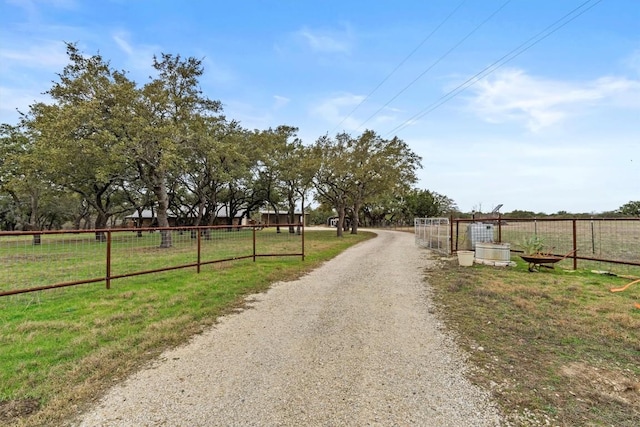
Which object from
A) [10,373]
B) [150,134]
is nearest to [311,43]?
[150,134]

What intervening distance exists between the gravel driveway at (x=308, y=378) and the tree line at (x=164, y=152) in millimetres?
8370

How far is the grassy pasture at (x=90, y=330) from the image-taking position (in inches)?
103

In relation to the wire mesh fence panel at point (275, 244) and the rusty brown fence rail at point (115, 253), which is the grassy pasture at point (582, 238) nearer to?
the wire mesh fence panel at point (275, 244)

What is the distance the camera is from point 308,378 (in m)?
2.88

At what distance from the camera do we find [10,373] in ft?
9.69

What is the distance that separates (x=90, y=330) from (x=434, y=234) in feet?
47.9

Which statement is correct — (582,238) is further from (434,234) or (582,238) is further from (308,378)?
(308,378)

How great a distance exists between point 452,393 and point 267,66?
14933 millimetres

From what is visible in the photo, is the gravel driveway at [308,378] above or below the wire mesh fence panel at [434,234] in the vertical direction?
below

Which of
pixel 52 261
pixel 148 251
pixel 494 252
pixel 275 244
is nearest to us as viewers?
pixel 52 261

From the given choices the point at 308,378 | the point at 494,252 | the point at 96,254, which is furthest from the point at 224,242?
the point at 494,252

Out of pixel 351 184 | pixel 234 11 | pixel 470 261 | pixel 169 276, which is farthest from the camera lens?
pixel 351 184

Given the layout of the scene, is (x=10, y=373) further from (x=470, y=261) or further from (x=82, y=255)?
(x=470, y=261)

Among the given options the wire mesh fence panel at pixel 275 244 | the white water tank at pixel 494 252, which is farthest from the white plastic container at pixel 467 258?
the wire mesh fence panel at pixel 275 244
